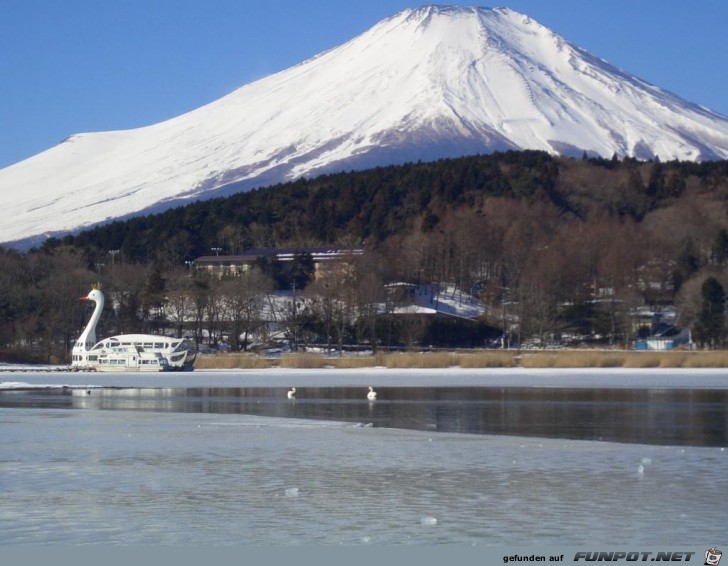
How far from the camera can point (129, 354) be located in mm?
48562

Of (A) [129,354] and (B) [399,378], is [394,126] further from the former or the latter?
(B) [399,378]

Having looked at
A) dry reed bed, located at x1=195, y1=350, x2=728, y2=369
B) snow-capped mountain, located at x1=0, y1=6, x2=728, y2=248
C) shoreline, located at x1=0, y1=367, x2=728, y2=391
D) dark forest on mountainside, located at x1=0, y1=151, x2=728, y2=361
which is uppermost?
snow-capped mountain, located at x1=0, y1=6, x2=728, y2=248

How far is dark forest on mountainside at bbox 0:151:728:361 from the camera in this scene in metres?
63.2

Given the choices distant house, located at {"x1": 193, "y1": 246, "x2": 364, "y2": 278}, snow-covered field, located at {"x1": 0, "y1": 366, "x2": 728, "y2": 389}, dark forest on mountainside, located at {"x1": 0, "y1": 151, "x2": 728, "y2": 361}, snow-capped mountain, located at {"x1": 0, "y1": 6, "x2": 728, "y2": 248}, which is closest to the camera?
snow-covered field, located at {"x1": 0, "y1": 366, "x2": 728, "y2": 389}

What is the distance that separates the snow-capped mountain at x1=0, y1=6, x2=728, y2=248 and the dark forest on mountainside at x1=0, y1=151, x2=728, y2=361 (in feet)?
186

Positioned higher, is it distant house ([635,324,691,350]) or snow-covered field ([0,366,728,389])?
distant house ([635,324,691,350])

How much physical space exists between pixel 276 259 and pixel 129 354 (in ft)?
122

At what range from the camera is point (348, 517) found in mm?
12039

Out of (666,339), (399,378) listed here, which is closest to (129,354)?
(399,378)

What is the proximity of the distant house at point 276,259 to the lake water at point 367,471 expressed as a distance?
4881 cm

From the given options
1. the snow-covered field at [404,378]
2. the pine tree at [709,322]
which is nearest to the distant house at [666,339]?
the pine tree at [709,322]

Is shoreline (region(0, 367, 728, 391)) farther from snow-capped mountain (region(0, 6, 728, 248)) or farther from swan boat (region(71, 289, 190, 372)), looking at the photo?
snow-capped mountain (region(0, 6, 728, 248))

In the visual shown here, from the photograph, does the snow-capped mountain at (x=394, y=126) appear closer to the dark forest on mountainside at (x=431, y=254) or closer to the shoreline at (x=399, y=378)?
the dark forest on mountainside at (x=431, y=254)

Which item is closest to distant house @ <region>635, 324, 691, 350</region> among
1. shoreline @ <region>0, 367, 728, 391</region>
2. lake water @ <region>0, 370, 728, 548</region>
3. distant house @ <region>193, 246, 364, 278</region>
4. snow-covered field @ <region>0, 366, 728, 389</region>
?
shoreline @ <region>0, 367, 728, 391</region>
